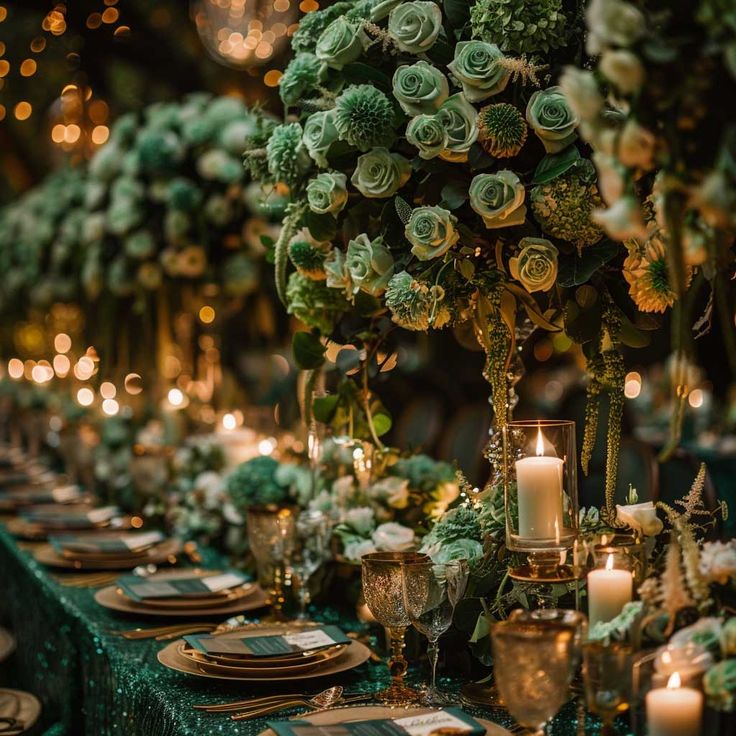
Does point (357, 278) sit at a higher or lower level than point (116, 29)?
lower

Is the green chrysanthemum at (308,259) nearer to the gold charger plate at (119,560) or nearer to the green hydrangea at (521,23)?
the green hydrangea at (521,23)

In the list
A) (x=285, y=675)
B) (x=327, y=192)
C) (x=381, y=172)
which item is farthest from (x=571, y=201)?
(x=285, y=675)

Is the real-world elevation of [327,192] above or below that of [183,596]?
above

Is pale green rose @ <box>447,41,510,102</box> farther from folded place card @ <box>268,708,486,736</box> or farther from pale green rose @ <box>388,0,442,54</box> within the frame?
folded place card @ <box>268,708,486,736</box>

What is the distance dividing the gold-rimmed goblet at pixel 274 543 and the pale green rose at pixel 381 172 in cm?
70

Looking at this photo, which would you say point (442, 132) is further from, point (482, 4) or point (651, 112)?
point (651, 112)

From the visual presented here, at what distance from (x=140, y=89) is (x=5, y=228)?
1584 mm

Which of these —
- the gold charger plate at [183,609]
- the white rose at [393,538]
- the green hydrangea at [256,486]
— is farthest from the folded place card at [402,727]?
the green hydrangea at [256,486]

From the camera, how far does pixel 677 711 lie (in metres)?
1.21

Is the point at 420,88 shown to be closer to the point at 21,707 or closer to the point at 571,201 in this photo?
the point at 571,201

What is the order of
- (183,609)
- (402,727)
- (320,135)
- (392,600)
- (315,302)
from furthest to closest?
(183,609) → (315,302) → (320,135) → (392,600) → (402,727)

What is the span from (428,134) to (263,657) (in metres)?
0.89

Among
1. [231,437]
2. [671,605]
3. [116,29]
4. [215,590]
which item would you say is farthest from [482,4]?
[116,29]

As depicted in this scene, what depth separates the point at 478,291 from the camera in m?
1.82
